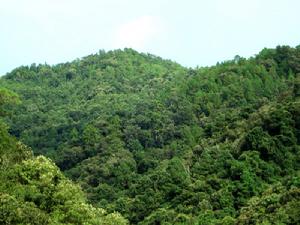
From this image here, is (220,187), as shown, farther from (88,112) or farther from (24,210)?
(88,112)

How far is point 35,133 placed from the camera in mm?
94375

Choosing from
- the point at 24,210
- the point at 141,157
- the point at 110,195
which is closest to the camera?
the point at 24,210

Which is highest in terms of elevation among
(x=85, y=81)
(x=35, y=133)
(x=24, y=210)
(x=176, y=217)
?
(x=85, y=81)

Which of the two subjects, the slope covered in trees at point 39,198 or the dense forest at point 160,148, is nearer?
the slope covered in trees at point 39,198

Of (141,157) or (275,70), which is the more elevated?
(275,70)

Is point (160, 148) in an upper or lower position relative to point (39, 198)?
upper

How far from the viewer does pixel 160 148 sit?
79188mm

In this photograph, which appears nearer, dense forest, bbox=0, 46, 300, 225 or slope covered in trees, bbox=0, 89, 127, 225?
slope covered in trees, bbox=0, 89, 127, 225

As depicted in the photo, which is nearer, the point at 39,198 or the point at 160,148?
the point at 39,198

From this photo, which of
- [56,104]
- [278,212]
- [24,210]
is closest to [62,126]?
[56,104]

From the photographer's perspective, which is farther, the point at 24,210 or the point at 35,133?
the point at 35,133

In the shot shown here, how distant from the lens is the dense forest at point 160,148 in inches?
1334

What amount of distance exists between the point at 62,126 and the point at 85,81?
30.8m

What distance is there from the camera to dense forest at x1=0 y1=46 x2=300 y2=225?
3388 centimetres
